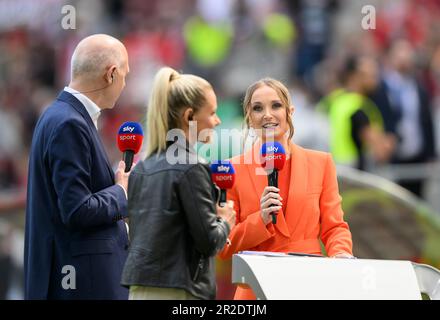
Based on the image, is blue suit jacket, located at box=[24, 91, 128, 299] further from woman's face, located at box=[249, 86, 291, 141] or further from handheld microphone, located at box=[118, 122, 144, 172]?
woman's face, located at box=[249, 86, 291, 141]

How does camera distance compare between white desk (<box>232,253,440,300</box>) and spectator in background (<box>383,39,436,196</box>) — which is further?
spectator in background (<box>383,39,436,196</box>)

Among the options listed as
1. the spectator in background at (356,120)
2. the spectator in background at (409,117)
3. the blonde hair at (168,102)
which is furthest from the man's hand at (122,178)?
the spectator in background at (409,117)

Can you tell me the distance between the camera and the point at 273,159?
5.62m

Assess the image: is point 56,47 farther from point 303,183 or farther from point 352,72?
point 303,183

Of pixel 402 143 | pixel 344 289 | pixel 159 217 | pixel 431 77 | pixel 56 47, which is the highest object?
pixel 56 47

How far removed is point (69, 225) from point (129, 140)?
1.71 feet

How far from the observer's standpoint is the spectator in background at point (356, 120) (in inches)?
464

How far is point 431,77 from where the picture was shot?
14.9 metres

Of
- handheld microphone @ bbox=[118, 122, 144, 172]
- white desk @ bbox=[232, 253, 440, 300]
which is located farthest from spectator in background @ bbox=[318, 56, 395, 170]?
white desk @ bbox=[232, 253, 440, 300]

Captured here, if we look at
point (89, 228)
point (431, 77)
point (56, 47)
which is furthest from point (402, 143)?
point (89, 228)

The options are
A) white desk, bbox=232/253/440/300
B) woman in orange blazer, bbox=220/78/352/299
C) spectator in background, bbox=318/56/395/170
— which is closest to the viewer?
white desk, bbox=232/253/440/300

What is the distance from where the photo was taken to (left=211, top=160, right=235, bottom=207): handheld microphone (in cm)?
545

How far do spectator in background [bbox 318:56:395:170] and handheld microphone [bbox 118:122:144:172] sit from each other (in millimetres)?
5933

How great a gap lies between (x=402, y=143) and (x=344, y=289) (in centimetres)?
786
